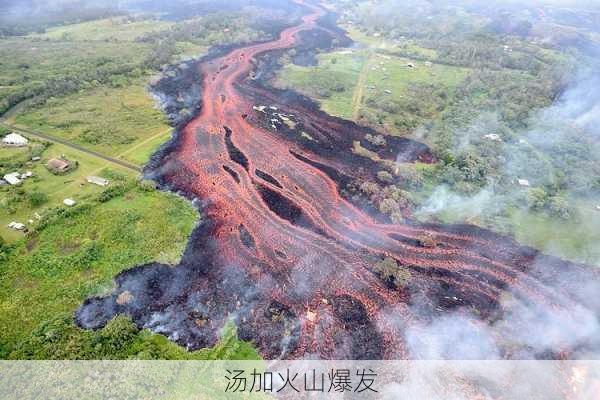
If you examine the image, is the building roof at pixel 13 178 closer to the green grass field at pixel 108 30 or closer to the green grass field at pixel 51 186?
the green grass field at pixel 51 186

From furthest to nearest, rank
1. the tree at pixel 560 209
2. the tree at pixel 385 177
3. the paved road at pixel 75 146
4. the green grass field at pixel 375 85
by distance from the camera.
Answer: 1. the green grass field at pixel 375 85
2. the paved road at pixel 75 146
3. the tree at pixel 385 177
4. the tree at pixel 560 209

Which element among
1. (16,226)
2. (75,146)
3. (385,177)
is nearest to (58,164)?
(75,146)

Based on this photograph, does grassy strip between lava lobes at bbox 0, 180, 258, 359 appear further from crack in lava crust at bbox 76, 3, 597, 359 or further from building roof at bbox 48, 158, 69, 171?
building roof at bbox 48, 158, 69, 171

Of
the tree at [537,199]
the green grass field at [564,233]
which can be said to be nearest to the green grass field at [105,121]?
the green grass field at [564,233]

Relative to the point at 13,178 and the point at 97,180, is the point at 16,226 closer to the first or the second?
the point at 13,178

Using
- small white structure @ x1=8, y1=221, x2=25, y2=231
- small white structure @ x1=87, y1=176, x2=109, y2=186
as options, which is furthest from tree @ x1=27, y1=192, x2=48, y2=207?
small white structure @ x1=87, y1=176, x2=109, y2=186

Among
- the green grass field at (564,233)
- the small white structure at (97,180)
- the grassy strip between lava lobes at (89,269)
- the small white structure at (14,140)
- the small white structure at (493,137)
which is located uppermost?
the small white structure at (493,137)

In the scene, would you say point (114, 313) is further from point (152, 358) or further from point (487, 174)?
point (487, 174)

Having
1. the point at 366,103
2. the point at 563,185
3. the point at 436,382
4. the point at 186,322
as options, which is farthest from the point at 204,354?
the point at 366,103
